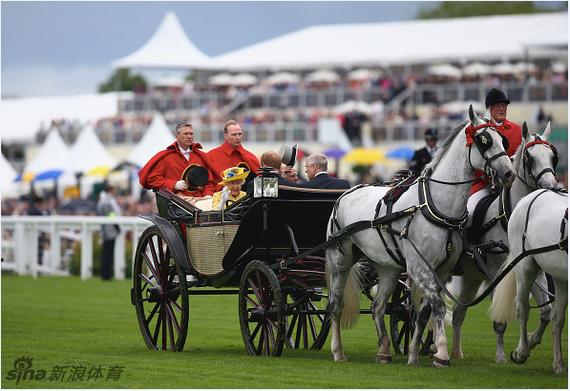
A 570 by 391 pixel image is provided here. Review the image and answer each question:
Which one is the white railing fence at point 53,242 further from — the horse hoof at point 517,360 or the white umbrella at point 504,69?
the white umbrella at point 504,69

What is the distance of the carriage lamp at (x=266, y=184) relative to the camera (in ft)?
42.2

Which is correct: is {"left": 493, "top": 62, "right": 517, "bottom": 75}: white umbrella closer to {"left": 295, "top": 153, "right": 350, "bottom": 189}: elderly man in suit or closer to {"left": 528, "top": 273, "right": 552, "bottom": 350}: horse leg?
{"left": 295, "top": 153, "right": 350, "bottom": 189}: elderly man in suit

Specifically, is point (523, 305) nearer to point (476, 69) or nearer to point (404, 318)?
point (404, 318)

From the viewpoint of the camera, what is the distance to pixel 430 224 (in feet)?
39.5

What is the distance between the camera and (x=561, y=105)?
4791 centimetres

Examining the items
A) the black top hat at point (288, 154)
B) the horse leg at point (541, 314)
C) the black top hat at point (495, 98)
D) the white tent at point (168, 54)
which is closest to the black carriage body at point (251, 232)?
the black top hat at point (288, 154)

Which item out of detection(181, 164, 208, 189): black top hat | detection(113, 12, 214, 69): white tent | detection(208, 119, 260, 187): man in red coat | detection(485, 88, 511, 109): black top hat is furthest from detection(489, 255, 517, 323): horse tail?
detection(113, 12, 214, 69): white tent

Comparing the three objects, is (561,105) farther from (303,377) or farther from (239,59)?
(303,377)

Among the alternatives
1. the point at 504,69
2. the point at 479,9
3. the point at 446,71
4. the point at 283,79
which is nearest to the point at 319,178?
the point at 504,69

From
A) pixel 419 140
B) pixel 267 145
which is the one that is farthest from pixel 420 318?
pixel 267 145

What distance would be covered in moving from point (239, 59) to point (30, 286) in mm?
40177

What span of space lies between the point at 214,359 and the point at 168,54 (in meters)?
51.7

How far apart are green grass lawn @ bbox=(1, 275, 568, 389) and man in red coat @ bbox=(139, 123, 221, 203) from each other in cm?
164

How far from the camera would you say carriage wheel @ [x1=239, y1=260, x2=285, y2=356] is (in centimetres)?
1267
